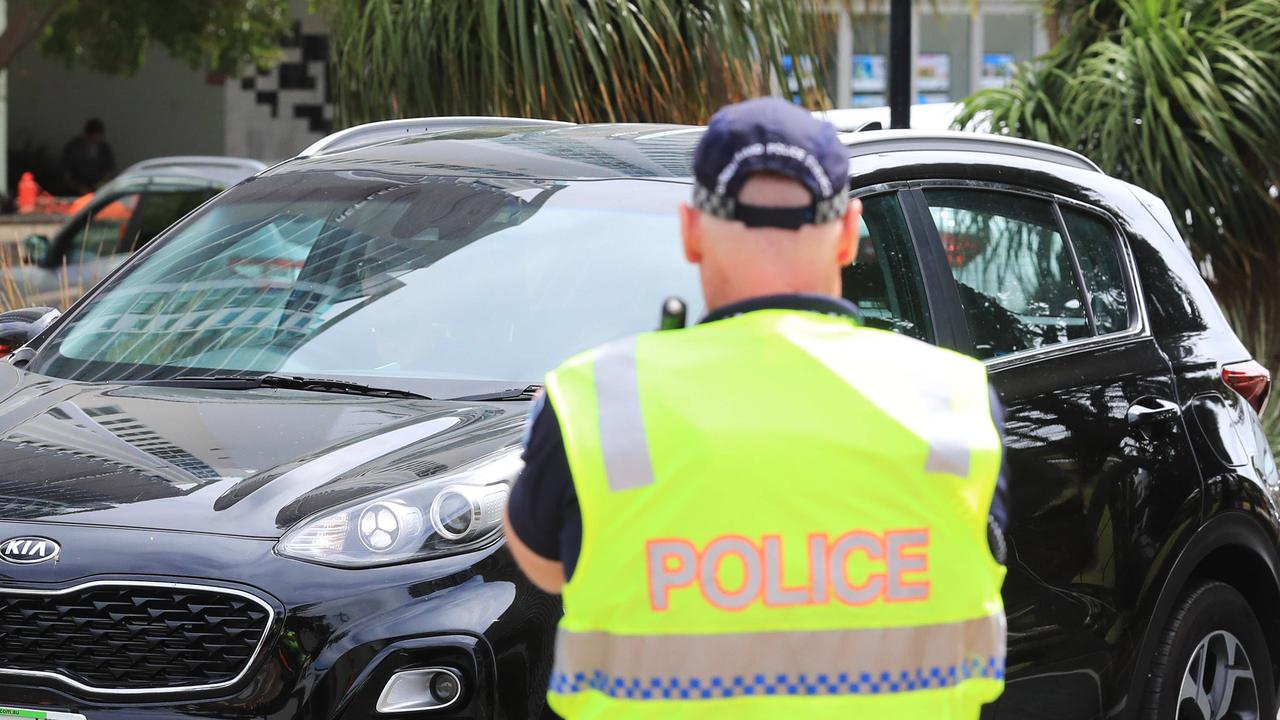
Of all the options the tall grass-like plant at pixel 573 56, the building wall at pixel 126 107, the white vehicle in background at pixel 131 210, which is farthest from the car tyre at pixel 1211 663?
the building wall at pixel 126 107

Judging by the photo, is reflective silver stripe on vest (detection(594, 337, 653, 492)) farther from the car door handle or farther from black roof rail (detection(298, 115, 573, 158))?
black roof rail (detection(298, 115, 573, 158))

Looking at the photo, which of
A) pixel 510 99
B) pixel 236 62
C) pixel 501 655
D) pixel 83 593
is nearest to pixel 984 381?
pixel 501 655

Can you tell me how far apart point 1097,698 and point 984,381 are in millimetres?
1949

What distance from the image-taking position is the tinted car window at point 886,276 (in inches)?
140

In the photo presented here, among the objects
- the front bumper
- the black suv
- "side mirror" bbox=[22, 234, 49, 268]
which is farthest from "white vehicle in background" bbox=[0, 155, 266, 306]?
the front bumper

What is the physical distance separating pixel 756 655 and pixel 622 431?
26 cm

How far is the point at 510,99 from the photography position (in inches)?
310

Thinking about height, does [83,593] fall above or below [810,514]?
below

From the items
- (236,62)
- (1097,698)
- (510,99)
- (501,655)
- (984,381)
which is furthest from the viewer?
(236,62)

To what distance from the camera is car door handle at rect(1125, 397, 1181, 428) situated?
378cm

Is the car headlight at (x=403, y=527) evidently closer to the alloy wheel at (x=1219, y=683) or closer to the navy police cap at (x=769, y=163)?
the navy police cap at (x=769, y=163)

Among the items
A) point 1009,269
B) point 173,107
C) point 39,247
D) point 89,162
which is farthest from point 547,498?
point 173,107

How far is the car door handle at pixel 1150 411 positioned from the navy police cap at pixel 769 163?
84.5 inches

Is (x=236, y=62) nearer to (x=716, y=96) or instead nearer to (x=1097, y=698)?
(x=716, y=96)
